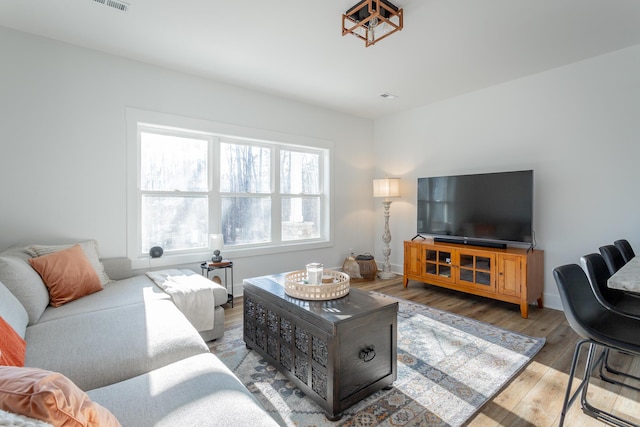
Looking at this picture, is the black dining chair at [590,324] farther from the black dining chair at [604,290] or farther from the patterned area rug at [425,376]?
the patterned area rug at [425,376]

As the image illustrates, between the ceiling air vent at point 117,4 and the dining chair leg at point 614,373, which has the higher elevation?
the ceiling air vent at point 117,4

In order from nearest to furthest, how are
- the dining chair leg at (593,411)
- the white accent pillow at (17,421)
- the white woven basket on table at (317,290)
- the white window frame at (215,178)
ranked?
the white accent pillow at (17,421) → the dining chair leg at (593,411) → the white woven basket on table at (317,290) → the white window frame at (215,178)

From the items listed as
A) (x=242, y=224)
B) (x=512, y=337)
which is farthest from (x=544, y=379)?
(x=242, y=224)

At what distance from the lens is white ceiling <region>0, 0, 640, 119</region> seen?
2311mm

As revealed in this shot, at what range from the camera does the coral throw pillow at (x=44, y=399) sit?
1.97 ft

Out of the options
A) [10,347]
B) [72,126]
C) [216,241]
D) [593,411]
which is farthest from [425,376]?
[72,126]

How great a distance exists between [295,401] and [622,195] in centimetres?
356

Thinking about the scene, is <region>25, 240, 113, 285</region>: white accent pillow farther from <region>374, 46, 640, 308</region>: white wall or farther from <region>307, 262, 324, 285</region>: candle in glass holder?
<region>374, 46, 640, 308</region>: white wall

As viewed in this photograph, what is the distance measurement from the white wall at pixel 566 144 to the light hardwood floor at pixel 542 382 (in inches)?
25.7

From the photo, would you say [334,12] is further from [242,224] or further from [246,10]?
[242,224]

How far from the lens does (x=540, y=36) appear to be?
2.69 meters

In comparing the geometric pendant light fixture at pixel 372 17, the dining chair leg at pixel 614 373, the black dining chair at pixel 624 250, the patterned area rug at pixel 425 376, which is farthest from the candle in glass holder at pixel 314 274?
the black dining chair at pixel 624 250

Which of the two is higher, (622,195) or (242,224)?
(622,195)

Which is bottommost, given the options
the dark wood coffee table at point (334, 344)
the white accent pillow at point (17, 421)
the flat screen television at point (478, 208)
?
the dark wood coffee table at point (334, 344)
